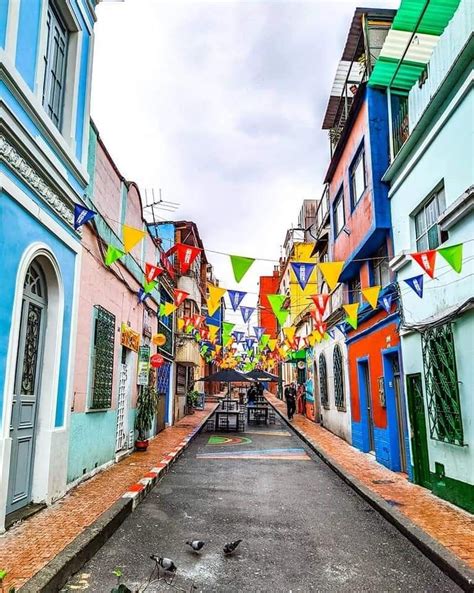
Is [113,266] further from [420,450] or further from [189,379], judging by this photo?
[189,379]

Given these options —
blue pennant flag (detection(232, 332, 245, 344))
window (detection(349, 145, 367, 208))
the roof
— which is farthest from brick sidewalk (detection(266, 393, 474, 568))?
blue pennant flag (detection(232, 332, 245, 344))

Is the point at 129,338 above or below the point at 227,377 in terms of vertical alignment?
above

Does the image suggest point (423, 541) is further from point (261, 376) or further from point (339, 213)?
point (261, 376)

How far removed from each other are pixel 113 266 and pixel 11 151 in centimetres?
464

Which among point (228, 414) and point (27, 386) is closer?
point (27, 386)

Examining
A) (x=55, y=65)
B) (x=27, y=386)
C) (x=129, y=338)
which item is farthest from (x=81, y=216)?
(x=129, y=338)

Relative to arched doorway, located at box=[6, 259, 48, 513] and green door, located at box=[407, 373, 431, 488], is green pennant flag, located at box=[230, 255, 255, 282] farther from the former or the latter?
green door, located at box=[407, 373, 431, 488]

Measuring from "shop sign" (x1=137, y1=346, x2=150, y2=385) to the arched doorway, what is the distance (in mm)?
5578

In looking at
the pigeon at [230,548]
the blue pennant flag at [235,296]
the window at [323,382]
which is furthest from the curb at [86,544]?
the window at [323,382]

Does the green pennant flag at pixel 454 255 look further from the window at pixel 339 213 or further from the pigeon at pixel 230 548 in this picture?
the window at pixel 339 213

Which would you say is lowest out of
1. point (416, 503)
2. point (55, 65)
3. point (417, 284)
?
point (416, 503)

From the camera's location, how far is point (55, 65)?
23.6 feet

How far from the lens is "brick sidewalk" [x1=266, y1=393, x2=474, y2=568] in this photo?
17.5 feet

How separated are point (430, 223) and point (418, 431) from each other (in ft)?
12.9
